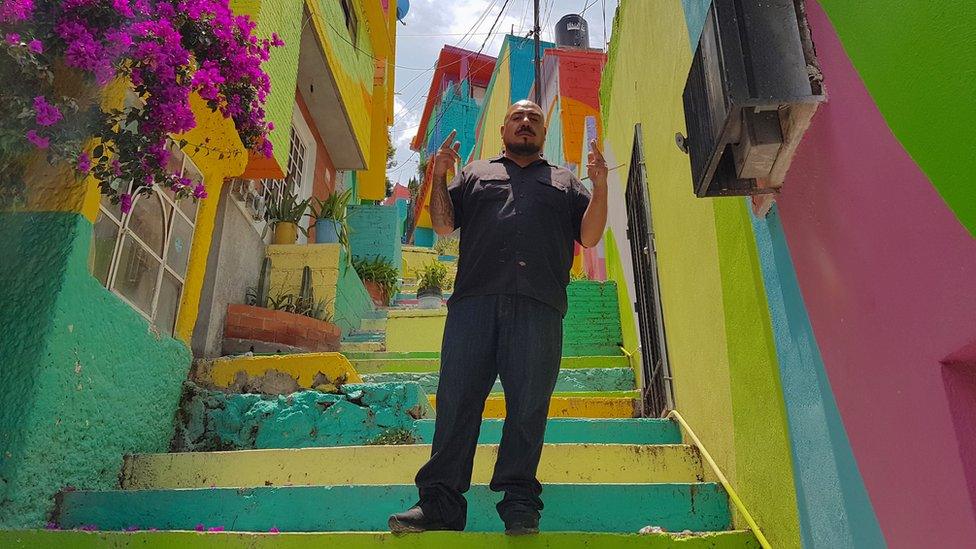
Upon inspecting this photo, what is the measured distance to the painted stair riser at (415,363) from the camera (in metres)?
5.56

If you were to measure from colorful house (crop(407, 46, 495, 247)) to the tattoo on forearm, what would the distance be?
2407 centimetres

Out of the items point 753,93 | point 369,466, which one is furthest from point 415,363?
point 753,93

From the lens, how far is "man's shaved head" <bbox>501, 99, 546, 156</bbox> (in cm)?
277

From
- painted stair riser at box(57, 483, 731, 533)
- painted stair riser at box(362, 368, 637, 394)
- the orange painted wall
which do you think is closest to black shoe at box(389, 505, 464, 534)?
painted stair riser at box(57, 483, 731, 533)

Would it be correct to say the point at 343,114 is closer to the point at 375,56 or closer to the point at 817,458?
the point at 375,56

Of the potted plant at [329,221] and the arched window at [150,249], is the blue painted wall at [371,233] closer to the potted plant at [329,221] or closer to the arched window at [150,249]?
the potted plant at [329,221]

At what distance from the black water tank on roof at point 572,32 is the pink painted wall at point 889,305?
1540 centimetres

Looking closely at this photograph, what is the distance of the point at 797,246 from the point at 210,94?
8.47 feet

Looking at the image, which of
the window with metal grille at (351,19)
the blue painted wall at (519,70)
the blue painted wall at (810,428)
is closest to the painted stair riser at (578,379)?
the blue painted wall at (810,428)

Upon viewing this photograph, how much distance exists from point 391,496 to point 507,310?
2.97 feet

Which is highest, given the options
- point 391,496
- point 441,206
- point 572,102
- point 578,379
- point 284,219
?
point 572,102

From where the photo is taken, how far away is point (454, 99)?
2762 cm

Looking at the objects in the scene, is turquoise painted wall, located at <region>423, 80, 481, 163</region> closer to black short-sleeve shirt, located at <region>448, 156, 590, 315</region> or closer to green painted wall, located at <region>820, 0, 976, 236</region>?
black short-sleeve shirt, located at <region>448, 156, 590, 315</region>

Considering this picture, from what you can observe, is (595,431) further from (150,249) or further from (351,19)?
(351,19)
